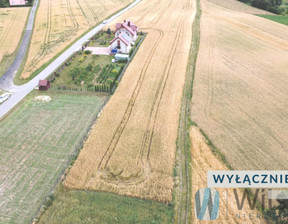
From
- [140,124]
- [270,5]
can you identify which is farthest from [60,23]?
[270,5]

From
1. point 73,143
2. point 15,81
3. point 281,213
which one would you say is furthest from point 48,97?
point 281,213

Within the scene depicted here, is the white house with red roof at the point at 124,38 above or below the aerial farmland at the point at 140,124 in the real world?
above

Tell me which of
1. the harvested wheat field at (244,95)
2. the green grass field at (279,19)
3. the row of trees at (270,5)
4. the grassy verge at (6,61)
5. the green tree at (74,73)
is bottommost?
the grassy verge at (6,61)

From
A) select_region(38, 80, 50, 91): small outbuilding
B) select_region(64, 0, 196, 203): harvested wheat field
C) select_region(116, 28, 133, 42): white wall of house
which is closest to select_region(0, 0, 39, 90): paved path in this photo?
select_region(38, 80, 50, 91): small outbuilding

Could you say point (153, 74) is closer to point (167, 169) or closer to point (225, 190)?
point (167, 169)

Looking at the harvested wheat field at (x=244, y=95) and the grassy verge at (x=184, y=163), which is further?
the harvested wheat field at (x=244, y=95)

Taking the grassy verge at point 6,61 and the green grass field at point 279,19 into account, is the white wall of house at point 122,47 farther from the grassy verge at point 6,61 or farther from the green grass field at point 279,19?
the green grass field at point 279,19

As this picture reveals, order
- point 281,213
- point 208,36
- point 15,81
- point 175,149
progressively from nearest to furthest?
point 281,213 < point 175,149 < point 15,81 < point 208,36

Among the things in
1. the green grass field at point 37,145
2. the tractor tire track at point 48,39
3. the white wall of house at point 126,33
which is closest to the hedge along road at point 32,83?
the green grass field at point 37,145
